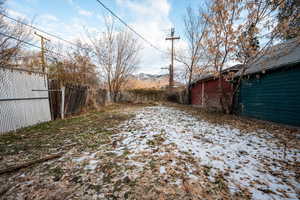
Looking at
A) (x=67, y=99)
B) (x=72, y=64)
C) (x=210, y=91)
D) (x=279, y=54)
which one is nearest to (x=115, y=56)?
(x=72, y=64)

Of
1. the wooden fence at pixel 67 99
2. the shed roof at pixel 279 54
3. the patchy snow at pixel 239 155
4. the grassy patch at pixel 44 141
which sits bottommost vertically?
the patchy snow at pixel 239 155

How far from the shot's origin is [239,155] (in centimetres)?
253

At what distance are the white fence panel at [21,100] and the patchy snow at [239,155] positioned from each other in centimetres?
344

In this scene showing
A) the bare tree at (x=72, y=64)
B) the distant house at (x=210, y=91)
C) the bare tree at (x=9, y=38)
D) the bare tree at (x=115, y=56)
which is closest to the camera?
the bare tree at (x=9, y=38)

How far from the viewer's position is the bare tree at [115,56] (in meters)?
11.4

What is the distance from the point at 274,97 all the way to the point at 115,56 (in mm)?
12001

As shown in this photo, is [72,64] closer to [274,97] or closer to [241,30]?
[241,30]

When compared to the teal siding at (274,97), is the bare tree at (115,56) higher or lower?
higher

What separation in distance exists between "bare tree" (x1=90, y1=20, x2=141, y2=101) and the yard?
370 inches

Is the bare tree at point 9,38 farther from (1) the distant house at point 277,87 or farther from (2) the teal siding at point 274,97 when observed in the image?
(2) the teal siding at point 274,97

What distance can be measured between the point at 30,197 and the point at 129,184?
1187mm

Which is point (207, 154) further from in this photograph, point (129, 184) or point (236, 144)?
point (129, 184)

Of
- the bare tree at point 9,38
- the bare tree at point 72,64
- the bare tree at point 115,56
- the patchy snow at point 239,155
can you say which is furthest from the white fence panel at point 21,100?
the bare tree at point 115,56

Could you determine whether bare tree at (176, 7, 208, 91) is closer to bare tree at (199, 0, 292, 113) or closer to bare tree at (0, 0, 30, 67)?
bare tree at (199, 0, 292, 113)
